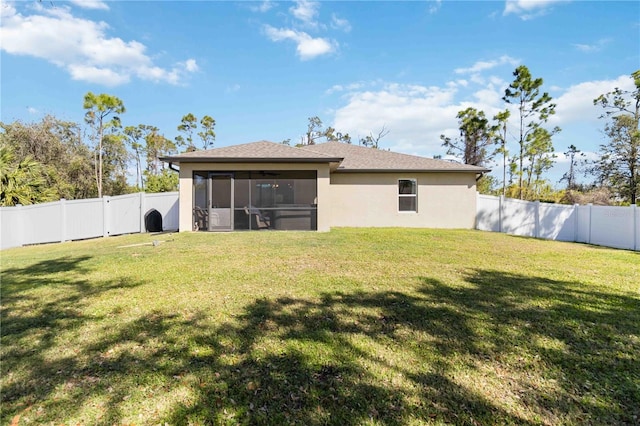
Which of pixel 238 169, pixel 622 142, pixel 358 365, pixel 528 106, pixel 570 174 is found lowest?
pixel 358 365

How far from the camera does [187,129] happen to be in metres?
35.8

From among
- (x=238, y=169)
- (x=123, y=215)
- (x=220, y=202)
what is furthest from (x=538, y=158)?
(x=123, y=215)

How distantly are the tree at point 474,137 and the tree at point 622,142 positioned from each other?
693 centimetres

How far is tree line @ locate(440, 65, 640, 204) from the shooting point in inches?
703

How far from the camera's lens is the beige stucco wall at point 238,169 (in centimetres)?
1156

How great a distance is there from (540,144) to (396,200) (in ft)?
48.9

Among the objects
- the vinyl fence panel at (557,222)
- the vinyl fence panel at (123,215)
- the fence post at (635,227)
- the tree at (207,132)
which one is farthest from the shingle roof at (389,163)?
the tree at (207,132)

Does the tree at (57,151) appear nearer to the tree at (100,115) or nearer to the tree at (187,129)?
the tree at (100,115)

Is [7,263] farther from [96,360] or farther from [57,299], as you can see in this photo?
[96,360]

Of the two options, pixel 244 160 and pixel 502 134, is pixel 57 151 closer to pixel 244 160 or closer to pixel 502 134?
pixel 244 160

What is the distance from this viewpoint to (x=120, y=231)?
13.1 metres

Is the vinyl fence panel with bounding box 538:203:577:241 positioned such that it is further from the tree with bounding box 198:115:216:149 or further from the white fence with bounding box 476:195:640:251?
the tree with bounding box 198:115:216:149

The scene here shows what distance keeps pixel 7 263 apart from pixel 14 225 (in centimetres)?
567

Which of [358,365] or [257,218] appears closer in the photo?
[358,365]
